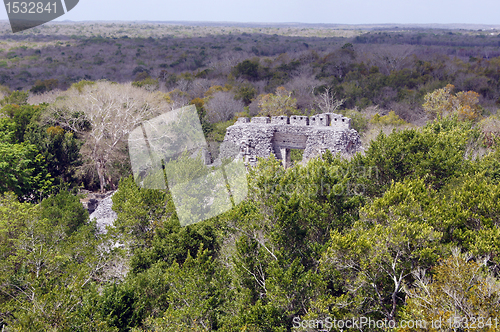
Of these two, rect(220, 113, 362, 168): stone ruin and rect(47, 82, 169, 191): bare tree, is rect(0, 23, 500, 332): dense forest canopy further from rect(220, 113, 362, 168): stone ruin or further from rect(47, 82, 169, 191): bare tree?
rect(220, 113, 362, 168): stone ruin

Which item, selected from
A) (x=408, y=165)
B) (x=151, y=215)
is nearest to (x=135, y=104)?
(x=151, y=215)

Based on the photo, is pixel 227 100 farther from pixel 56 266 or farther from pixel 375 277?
pixel 375 277

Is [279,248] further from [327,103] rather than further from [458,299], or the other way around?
[327,103]

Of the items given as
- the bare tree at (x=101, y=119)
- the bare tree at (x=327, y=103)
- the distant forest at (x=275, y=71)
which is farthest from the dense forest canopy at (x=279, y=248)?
the distant forest at (x=275, y=71)

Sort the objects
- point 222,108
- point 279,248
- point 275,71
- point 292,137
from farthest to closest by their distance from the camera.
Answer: point 275,71 < point 222,108 < point 292,137 < point 279,248

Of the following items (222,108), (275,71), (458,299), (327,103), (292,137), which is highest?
(458,299)

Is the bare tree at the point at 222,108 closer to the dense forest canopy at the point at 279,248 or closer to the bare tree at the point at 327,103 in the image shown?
the bare tree at the point at 327,103

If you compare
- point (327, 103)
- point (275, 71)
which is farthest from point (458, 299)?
point (275, 71)
